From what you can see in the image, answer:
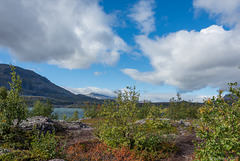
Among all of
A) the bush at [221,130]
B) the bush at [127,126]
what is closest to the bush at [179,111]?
the bush at [127,126]

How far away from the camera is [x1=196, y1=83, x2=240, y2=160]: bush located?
4543 millimetres

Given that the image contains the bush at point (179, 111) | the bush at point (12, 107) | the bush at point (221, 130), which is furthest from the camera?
the bush at point (179, 111)

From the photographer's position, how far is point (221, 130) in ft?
15.6

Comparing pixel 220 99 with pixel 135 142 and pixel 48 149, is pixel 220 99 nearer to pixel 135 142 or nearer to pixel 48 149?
pixel 135 142

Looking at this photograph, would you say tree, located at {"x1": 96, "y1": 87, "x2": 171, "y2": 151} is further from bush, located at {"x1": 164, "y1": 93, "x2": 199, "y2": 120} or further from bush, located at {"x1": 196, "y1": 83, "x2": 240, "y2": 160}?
bush, located at {"x1": 164, "y1": 93, "x2": 199, "y2": 120}

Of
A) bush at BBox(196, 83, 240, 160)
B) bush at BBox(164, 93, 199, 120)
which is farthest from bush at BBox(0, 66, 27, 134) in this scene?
bush at BBox(164, 93, 199, 120)

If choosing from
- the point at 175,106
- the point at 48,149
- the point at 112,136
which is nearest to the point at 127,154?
the point at 112,136

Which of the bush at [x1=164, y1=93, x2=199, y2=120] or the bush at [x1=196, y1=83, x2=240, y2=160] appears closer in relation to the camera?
the bush at [x1=196, y1=83, x2=240, y2=160]

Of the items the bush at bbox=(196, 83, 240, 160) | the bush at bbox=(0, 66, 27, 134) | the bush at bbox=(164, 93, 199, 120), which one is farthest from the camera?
the bush at bbox=(164, 93, 199, 120)

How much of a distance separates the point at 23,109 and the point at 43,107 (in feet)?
129

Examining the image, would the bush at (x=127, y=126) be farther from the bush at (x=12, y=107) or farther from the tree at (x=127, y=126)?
the bush at (x=12, y=107)

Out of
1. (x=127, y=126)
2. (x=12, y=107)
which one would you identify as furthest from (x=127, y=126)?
(x=12, y=107)

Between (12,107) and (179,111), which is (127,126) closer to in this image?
(12,107)

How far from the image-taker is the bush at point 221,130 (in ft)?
14.9
